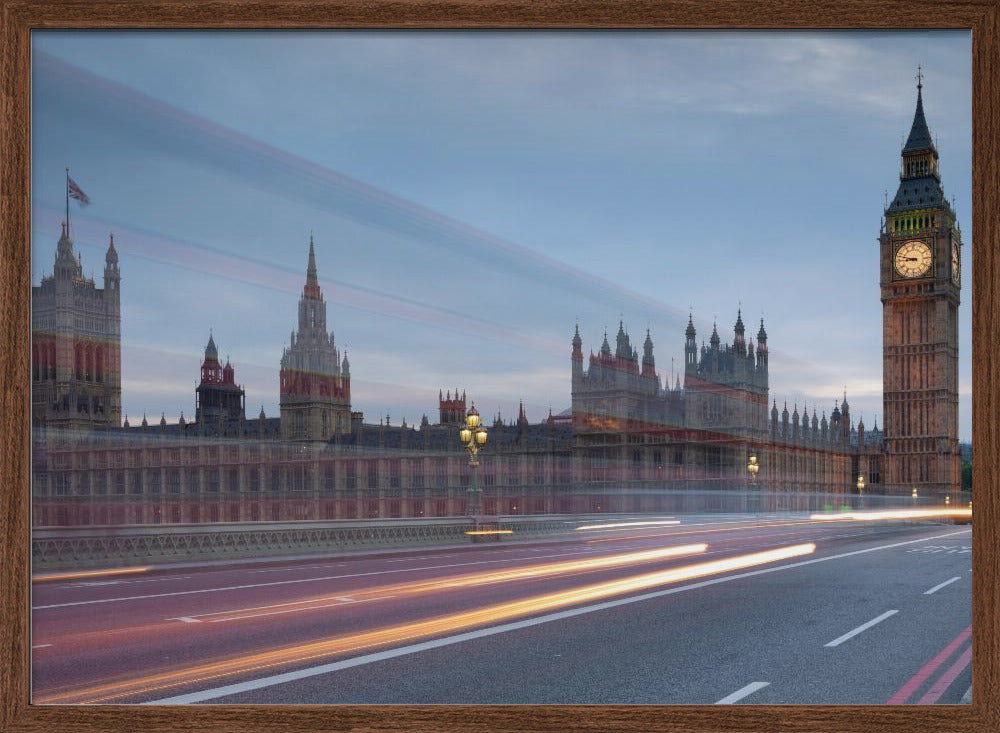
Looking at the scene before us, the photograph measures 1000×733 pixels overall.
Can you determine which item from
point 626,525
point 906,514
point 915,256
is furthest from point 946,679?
point 626,525

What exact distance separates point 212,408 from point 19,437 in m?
73.1

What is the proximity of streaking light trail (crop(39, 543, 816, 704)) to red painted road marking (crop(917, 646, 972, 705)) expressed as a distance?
15.6 feet

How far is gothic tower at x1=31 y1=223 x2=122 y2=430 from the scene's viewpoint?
533 cm

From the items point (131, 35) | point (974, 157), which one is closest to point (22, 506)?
point (131, 35)

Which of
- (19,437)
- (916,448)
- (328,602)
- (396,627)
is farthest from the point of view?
(916,448)

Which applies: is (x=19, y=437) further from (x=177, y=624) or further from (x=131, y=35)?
(x=177, y=624)

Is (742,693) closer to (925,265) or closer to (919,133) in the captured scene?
(919,133)

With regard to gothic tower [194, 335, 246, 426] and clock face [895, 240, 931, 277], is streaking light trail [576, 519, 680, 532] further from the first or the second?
gothic tower [194, 335, 246, 426]

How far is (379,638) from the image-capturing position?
11.0 m

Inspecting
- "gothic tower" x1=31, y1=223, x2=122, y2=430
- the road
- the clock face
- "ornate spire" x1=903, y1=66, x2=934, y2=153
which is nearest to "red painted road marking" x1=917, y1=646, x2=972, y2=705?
the road

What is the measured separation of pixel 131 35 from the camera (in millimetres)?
5254

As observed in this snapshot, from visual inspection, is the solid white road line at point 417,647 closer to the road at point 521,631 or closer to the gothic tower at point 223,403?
the road at point 521,631

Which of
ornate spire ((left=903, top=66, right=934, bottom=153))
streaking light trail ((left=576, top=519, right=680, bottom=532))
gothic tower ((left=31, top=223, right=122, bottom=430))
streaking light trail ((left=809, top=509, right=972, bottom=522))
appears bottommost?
streaking light trail ((left=576, top=519, right=680, bottom=532))

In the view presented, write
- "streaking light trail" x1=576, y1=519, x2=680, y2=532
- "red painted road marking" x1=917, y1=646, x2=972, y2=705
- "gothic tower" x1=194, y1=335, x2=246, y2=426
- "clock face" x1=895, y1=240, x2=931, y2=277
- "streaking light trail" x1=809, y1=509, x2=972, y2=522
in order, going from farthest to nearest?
"gothic tower" x1=194, y1=335, x2=246, y2=426, "streaking light trail" x1=576, y1=519, x2=680, y2=532, "clock face" x1=895, y1=240, x2=931, y2=277, "streaking light trail" x1=809, y1=509, x2=972, y2=522, "red painted road marking" x1=917, y1=646, x2=972, y2=705
